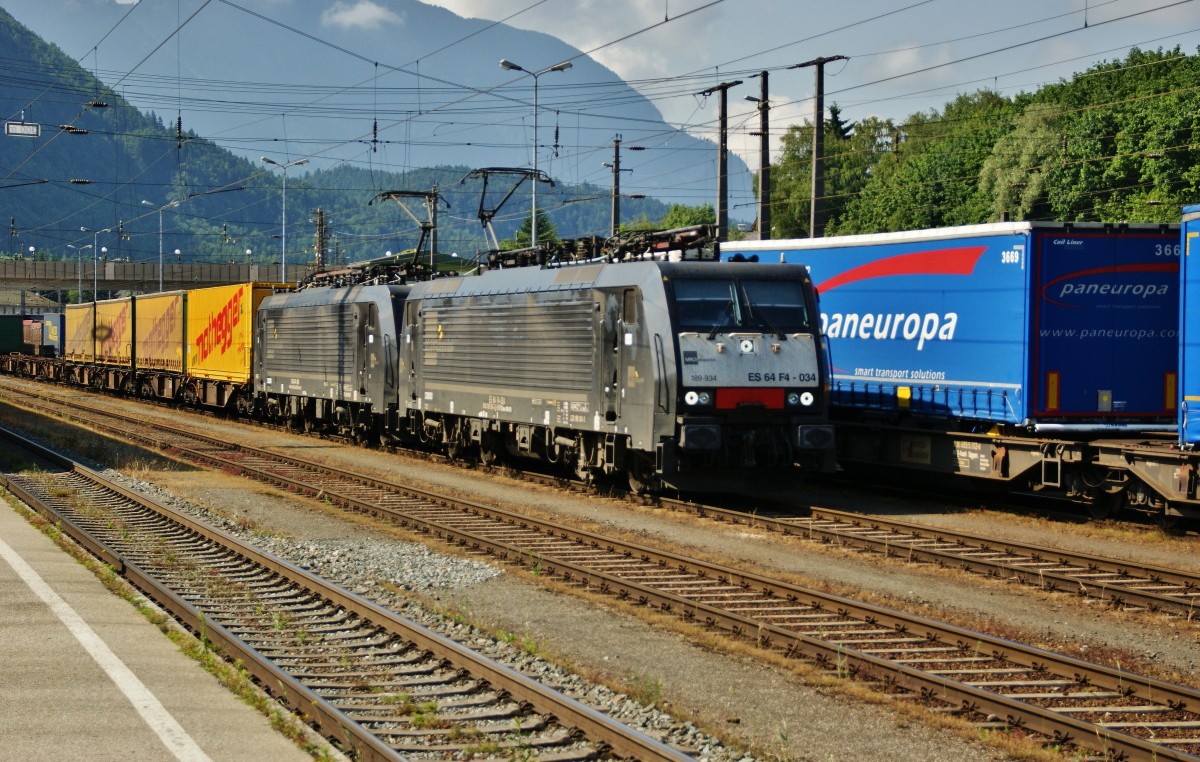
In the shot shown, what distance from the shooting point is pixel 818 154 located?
30.8 m

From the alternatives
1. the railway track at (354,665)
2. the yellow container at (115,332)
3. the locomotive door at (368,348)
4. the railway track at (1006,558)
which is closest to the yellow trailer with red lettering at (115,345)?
the yellow container at (115,332)

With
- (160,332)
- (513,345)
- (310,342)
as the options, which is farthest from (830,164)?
(513,345)

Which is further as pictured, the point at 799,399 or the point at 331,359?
the point at 331,359

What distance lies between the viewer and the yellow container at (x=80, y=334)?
5356cm

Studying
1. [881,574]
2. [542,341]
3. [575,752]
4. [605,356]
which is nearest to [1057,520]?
[881,574]

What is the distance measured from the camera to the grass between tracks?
7.09 meters

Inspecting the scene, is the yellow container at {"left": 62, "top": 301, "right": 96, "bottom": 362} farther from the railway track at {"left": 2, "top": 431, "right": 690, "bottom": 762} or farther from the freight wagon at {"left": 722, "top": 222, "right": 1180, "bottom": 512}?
the freight wagon at {"left": 722, "top": 222, "right": 1180, "bottom": 512}

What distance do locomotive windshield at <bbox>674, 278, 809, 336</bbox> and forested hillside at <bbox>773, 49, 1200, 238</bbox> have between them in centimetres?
3254

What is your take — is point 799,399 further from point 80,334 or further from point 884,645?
point 80,334

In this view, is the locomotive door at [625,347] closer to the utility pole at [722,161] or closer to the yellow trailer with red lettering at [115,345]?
the utility pole at [722,161]

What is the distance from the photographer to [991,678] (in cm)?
862

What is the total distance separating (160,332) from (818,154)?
2408 centimetres

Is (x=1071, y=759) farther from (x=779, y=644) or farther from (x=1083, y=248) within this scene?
(x=1083, y=248)

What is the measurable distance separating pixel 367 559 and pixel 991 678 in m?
7.12
